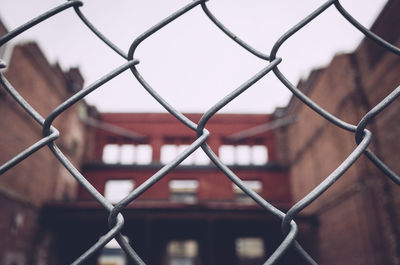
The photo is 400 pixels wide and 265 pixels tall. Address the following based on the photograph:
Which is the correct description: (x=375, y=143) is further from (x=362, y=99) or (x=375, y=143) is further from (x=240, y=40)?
(x=240, y=40)

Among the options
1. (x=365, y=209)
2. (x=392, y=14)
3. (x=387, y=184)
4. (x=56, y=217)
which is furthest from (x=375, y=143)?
(x=56, y=217)

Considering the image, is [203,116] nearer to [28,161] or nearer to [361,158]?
[361,158]

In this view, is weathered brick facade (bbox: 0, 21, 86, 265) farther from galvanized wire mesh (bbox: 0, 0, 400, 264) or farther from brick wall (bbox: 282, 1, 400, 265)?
brick wall (bbox: 282, 1, 400, 265)

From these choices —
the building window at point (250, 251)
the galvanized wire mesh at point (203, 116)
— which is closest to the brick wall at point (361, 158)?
the building window at point (250, 251)

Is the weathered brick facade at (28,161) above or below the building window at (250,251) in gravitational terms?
above

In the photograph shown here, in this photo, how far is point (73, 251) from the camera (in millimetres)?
12430

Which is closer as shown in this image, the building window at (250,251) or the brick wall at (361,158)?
the brick wall at (361,158)

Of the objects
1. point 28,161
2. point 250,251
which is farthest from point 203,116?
point 250,251

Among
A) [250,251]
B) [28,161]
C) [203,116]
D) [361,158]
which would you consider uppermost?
[203,116]

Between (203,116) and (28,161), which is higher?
(203,116)

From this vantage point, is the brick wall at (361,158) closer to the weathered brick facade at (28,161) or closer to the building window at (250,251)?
the building window at (250,251)

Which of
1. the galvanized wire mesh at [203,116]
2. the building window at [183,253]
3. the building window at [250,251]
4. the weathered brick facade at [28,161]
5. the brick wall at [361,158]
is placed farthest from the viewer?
the building window at [183,253]

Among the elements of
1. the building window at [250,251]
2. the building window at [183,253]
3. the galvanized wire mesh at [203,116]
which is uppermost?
the galvanized wire mesh at [203,116]

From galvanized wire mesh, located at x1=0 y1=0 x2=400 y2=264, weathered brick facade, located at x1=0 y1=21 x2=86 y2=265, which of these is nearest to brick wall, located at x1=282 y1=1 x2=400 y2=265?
galvanized wire mesh, located at x1=0 y1=0 x2=400 y2=264
